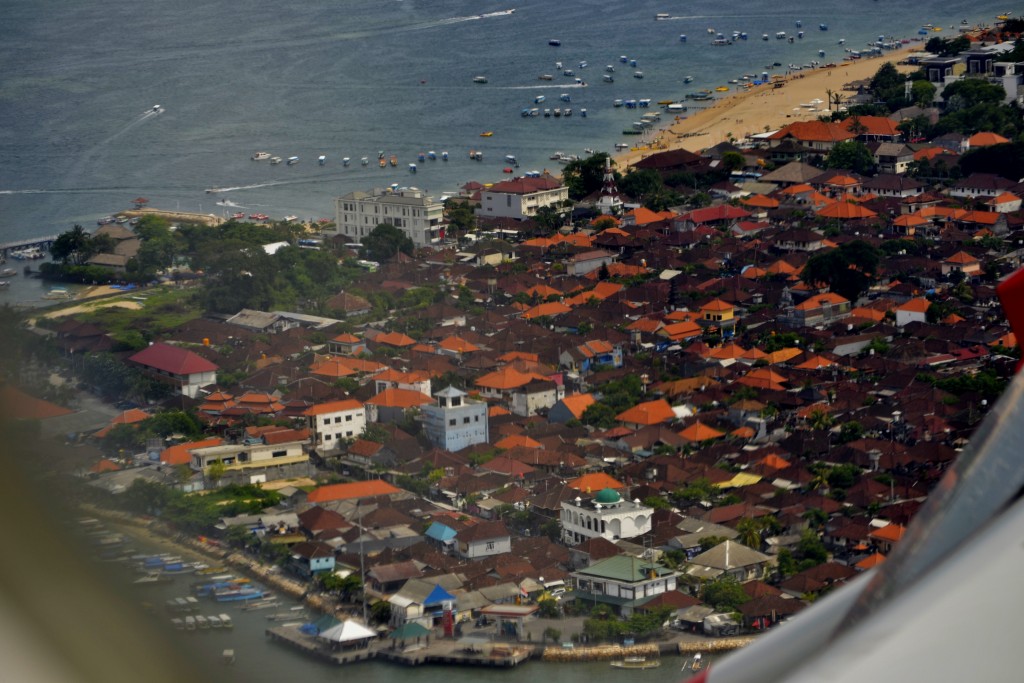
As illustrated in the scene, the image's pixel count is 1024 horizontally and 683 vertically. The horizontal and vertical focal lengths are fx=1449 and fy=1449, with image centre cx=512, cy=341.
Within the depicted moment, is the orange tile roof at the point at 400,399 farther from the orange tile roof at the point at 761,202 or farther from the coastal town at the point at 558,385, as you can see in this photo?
the orange tile roof at the point at 761,202

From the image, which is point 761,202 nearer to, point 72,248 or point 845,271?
point 845,271

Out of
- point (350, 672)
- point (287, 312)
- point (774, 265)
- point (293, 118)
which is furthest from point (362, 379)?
point (293, 118)

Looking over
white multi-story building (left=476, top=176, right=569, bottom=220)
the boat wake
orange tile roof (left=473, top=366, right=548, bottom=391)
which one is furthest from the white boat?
the boat wake

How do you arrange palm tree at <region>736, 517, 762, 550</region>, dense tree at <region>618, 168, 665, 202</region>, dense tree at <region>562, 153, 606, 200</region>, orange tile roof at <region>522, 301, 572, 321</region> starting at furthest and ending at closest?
dense tree at <region>562, 153, 606, 200</region>
dense tree at <region>618, 168, 665, 202</region>
orange tile roof at <region>522, 301, 572, 321</region>
palm tree at <region>736, 517, 762, 550</region>

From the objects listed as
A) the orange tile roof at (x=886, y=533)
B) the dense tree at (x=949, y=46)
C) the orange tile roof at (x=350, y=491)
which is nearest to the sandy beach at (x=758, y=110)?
the dense tree at (x=949, y=46)

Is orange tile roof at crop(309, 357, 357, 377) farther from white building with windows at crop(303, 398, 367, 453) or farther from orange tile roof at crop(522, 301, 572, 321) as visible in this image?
orange tile roof at crop(522, 301, 572, 321)

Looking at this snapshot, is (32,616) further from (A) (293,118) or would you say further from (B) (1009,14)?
(B) (1009,14)
